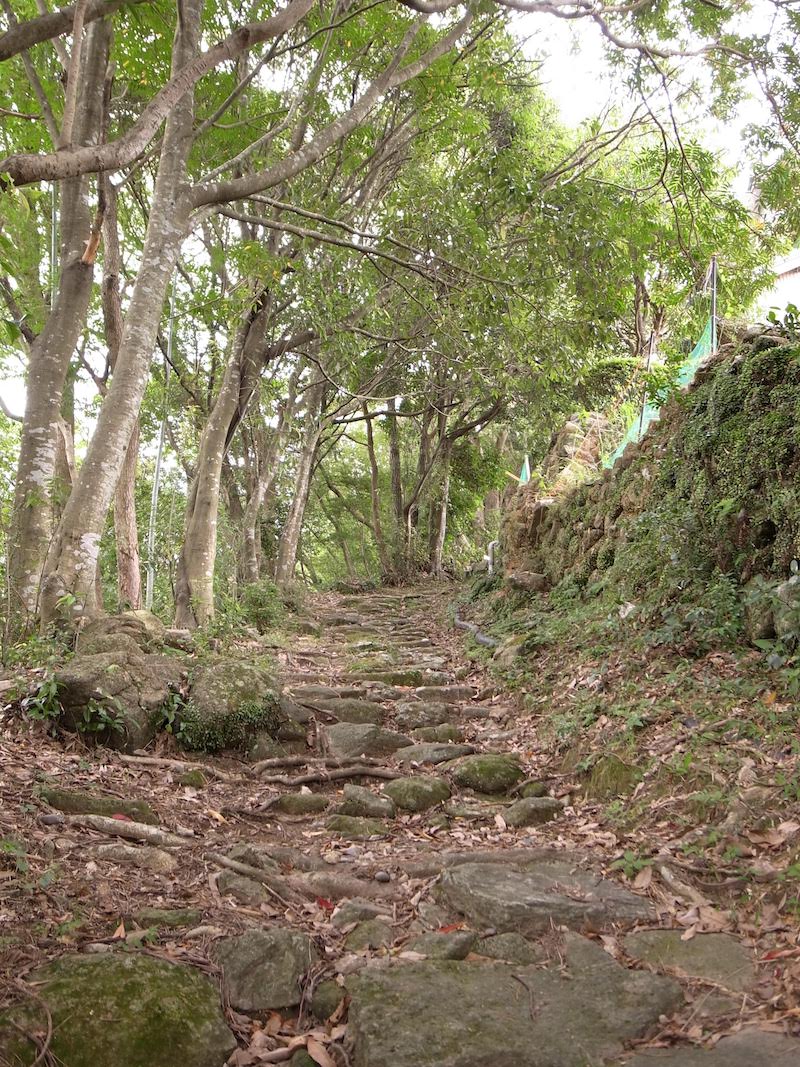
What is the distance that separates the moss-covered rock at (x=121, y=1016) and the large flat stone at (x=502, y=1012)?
0.52m

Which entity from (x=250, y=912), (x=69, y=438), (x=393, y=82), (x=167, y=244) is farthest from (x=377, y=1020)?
(x=69, y=438)

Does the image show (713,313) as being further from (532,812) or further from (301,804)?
(301,804)

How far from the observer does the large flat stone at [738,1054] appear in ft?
6.95

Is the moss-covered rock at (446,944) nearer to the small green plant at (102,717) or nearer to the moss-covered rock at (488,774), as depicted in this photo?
the moss-covered rock at (488,774)

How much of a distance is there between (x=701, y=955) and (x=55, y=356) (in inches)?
308

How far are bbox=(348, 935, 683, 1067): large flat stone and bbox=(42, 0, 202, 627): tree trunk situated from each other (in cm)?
439

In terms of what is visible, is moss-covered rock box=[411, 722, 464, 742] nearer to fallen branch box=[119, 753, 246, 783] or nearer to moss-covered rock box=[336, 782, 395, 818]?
moss-covered rock box=[336, 782, 395, 818]

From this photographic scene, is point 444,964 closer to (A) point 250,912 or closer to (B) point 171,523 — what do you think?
(A) point 250,912

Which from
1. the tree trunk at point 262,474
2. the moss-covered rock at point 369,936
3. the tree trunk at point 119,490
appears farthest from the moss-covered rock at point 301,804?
the tree trunk at point 262,474

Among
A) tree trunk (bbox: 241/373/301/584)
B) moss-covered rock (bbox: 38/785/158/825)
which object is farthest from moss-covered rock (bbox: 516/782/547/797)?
tree trunk (bbox: 241/373/301/584)

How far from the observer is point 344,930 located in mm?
3232

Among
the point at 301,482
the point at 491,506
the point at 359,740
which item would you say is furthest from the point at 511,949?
the point at 491,506

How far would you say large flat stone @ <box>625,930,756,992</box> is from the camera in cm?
263

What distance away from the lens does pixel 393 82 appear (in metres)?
7.62
